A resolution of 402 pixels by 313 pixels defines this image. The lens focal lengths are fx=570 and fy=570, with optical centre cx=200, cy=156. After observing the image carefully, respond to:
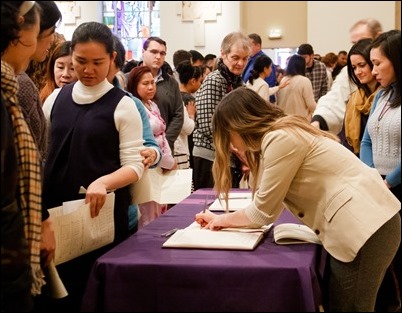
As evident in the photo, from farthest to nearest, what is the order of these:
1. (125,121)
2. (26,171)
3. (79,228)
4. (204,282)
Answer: (125,121), (79,228), (204,282), (26,171)

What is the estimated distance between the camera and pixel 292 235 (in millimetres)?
1777

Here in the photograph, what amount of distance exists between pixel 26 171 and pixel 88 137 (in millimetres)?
555

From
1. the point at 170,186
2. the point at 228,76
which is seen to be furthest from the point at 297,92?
the point at 170,186

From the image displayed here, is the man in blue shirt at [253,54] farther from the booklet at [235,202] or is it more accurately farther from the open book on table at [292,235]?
the open book on table at [292,235]

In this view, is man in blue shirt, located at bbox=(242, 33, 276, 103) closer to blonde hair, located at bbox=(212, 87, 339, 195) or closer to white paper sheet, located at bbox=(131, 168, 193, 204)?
white paper sheet, located at bbox=(131, 168, 193, 204)

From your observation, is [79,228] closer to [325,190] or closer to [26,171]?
[26,171]

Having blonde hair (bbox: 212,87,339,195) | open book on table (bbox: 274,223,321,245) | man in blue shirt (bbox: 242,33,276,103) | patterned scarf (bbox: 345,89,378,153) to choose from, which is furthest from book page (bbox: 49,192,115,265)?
man in blue shirt (bbox: 242,33,276,103)

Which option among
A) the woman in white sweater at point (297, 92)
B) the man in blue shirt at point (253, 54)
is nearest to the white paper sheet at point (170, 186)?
the man in blue shirt at point (253, 54)

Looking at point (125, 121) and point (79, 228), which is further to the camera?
point (125, 121)

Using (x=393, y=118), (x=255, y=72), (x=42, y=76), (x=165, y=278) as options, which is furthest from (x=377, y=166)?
(x=255, y=72)

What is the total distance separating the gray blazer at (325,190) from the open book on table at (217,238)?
3.3 inches

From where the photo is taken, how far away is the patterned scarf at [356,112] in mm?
2768

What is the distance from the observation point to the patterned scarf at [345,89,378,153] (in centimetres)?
277

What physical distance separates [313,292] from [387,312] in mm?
1194
